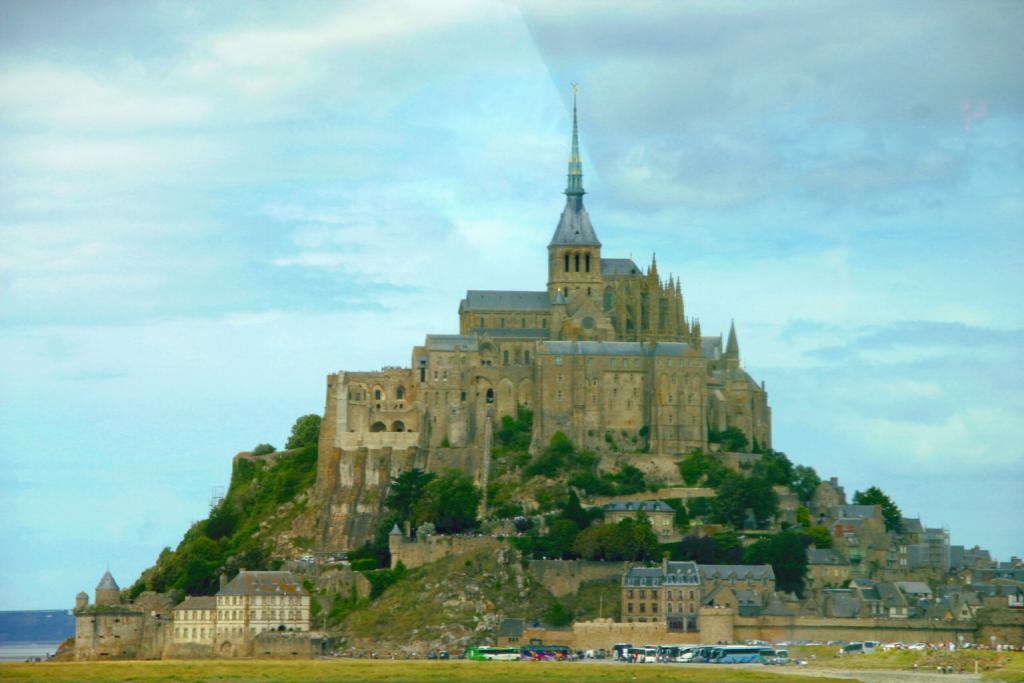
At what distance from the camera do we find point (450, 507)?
405 ft

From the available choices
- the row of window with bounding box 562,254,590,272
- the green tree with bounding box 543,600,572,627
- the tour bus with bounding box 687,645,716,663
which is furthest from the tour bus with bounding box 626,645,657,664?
the row of window with bounding box 562,254,590,272

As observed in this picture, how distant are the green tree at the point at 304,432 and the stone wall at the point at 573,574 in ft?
99.3

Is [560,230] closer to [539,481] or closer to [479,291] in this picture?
[479,291]

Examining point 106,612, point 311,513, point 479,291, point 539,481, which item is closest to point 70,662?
point 106,612

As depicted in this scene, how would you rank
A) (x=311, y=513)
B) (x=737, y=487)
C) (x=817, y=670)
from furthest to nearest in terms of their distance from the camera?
1. (x=311, y=513)
2. (x=737, y=487)
3. (x=817, y=670)

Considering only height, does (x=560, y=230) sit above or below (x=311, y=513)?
above

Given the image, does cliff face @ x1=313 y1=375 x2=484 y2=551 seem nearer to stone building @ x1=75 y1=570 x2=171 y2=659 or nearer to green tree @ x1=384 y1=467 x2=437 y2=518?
green tree @ x1=384 y1=467 x2=437 y2=518

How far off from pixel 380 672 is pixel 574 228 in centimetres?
4770

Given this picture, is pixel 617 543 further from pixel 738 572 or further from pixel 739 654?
pixel 739 654

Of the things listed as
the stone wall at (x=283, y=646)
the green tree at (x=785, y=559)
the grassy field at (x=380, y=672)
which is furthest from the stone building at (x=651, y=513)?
the stone wall at (x=283, y=646)

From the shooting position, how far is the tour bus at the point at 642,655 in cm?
10562

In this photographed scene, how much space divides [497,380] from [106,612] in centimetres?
2958

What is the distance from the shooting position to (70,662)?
377 feet

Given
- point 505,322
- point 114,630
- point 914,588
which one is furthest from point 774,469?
point 114,630
